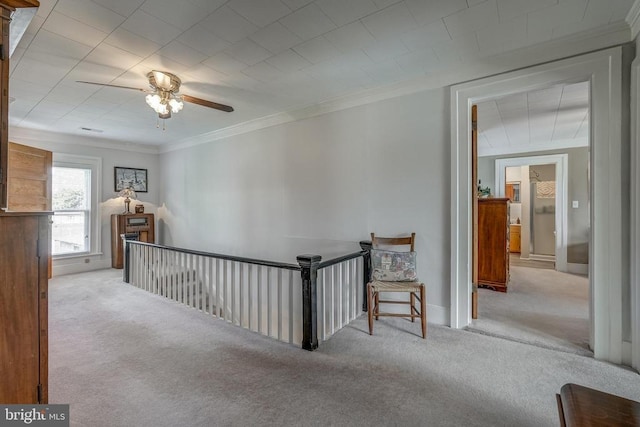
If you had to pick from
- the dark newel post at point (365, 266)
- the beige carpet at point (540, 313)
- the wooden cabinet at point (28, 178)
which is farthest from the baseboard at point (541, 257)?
the wooden cabinet at point (28, 178)

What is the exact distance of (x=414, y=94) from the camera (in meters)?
2.95

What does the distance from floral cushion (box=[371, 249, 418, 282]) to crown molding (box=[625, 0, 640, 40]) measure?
2254 mm

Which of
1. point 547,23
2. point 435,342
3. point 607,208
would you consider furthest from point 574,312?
point 547,23

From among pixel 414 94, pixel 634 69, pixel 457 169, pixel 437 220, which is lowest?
pixel 437 220

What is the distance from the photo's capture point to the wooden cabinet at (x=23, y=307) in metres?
1.21

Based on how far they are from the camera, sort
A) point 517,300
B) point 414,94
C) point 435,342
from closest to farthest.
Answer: point 435,342 → point 414,94 → point 517,300

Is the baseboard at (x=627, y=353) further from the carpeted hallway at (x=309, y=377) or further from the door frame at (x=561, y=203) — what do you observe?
the door frame at (x=561, y=203)

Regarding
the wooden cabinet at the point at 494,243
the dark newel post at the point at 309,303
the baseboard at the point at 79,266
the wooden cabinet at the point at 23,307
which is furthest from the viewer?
the baseboard at the point at 79,266

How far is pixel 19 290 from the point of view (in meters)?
1.25

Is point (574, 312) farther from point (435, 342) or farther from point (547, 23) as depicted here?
point (547, 23)

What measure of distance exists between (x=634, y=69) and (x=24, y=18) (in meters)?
4.13

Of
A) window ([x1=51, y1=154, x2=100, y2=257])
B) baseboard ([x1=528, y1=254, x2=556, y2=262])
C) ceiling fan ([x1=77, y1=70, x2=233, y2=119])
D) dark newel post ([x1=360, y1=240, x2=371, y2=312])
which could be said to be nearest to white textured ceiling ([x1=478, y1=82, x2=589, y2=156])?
dark newel post ([x1=360, y1=240, x2=371, y2=312])
